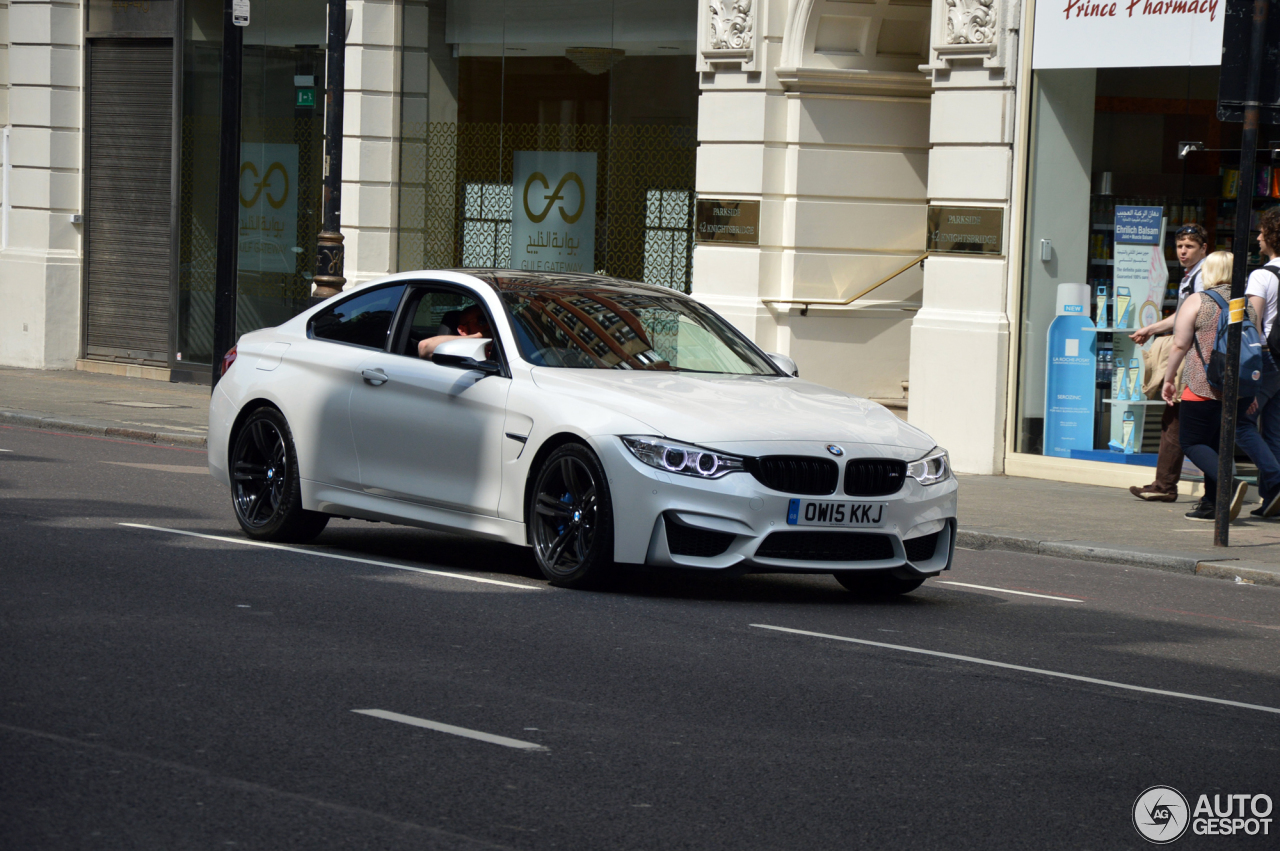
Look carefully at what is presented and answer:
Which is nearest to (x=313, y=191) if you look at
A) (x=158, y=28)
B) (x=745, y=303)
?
(x=158, y=28)

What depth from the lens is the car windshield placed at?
952 cm

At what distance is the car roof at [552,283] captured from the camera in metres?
9.98

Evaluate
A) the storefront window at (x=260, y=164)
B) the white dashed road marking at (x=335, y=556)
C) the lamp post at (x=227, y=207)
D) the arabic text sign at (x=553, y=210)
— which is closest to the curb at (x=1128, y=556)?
the white dashed road marking at (x=335, y=556)

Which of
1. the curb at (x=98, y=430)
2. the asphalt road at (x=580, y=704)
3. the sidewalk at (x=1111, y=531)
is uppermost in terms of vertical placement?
the asphalt road at (x=580, y=704)

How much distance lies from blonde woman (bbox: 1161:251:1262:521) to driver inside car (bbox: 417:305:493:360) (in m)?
5.65

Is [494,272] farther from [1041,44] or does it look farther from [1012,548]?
[1041,44]

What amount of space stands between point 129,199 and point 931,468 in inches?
700

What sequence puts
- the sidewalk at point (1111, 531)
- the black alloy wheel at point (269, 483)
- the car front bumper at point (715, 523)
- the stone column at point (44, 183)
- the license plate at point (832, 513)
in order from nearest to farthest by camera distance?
1. the car front bumper at point (715, 523)
2. the license plate at point (832, 513)
3. the black alloy wheel at point (269, 483)
4. the sidewalk at point (1111, 531)
5. the stone column at point (44, 183)

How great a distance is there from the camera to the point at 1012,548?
485 inches

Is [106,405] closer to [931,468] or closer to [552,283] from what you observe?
[552,283]

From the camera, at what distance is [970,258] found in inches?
642

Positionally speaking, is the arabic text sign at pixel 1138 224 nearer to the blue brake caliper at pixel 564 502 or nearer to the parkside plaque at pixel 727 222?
the parkside plaque at pixel 727 222

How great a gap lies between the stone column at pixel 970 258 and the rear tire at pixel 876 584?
6.85 metres

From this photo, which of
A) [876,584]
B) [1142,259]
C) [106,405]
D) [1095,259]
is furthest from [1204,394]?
[106,405]
